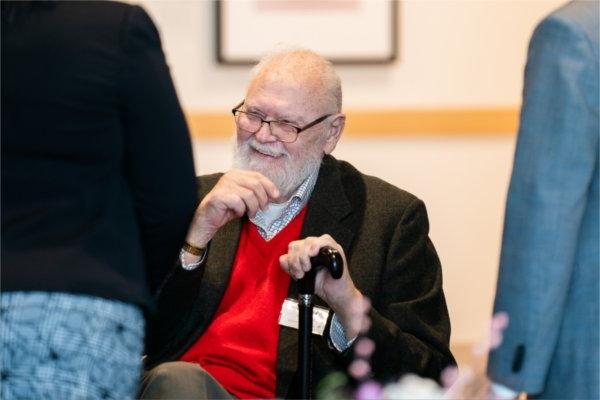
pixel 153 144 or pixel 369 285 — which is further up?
pixel 153 144

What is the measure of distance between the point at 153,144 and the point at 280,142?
1.08m

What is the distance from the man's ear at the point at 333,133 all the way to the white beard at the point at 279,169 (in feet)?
0.34

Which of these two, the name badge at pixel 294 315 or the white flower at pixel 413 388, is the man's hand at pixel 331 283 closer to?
the name badge at pixel 294 315

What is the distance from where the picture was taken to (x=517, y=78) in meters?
4.69

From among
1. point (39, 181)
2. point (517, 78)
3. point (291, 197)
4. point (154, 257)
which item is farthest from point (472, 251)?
point (39, 181)

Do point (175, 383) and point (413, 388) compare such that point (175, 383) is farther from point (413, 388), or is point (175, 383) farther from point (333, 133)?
point (333, 133)

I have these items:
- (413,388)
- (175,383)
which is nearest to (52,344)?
(175,383)

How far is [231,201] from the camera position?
2633mm

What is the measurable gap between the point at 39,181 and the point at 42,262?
5.5 inches

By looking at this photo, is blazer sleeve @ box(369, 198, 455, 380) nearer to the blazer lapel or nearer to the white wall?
the blazer lapel

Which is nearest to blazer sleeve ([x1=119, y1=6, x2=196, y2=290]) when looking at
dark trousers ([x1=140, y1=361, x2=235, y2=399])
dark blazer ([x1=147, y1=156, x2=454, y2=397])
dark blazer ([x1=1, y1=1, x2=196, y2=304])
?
dark blazer ([x1=1, y1=1, x2=196, y2=304])

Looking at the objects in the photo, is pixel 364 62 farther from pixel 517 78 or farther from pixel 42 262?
pixel 42 262

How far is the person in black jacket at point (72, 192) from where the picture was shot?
1.79m

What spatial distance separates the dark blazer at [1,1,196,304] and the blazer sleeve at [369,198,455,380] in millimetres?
962
